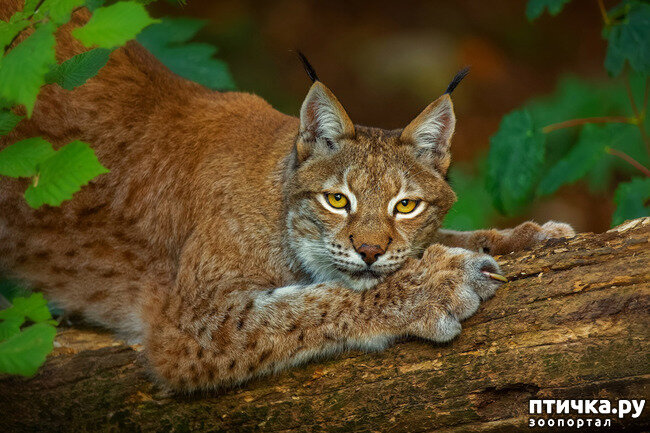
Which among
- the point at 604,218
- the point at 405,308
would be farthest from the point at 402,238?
the point at 604,218

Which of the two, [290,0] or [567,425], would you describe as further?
[290,0]

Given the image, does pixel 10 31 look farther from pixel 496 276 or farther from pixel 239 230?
pixel 496 276

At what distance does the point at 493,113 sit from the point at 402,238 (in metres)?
6.51

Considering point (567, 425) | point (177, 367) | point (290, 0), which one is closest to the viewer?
point (567, 425)

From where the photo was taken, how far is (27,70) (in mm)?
2426

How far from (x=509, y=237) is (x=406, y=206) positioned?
2.33 ft

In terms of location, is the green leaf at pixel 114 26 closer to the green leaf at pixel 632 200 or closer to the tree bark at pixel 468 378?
the tree bark at pixel 468 378

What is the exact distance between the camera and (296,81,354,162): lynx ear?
398cm

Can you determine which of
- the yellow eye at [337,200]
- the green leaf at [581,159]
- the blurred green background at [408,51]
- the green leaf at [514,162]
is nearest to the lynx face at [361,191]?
the yellow eye at [337,200]

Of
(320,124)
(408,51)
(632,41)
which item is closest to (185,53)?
(320,124)

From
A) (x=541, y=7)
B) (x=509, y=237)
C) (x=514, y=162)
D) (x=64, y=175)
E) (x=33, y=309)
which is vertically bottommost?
(x=33, y=309)

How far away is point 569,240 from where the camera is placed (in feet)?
11.7

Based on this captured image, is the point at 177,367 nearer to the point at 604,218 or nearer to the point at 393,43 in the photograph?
the point at 604,218

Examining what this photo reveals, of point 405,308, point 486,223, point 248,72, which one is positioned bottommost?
point 405,308
